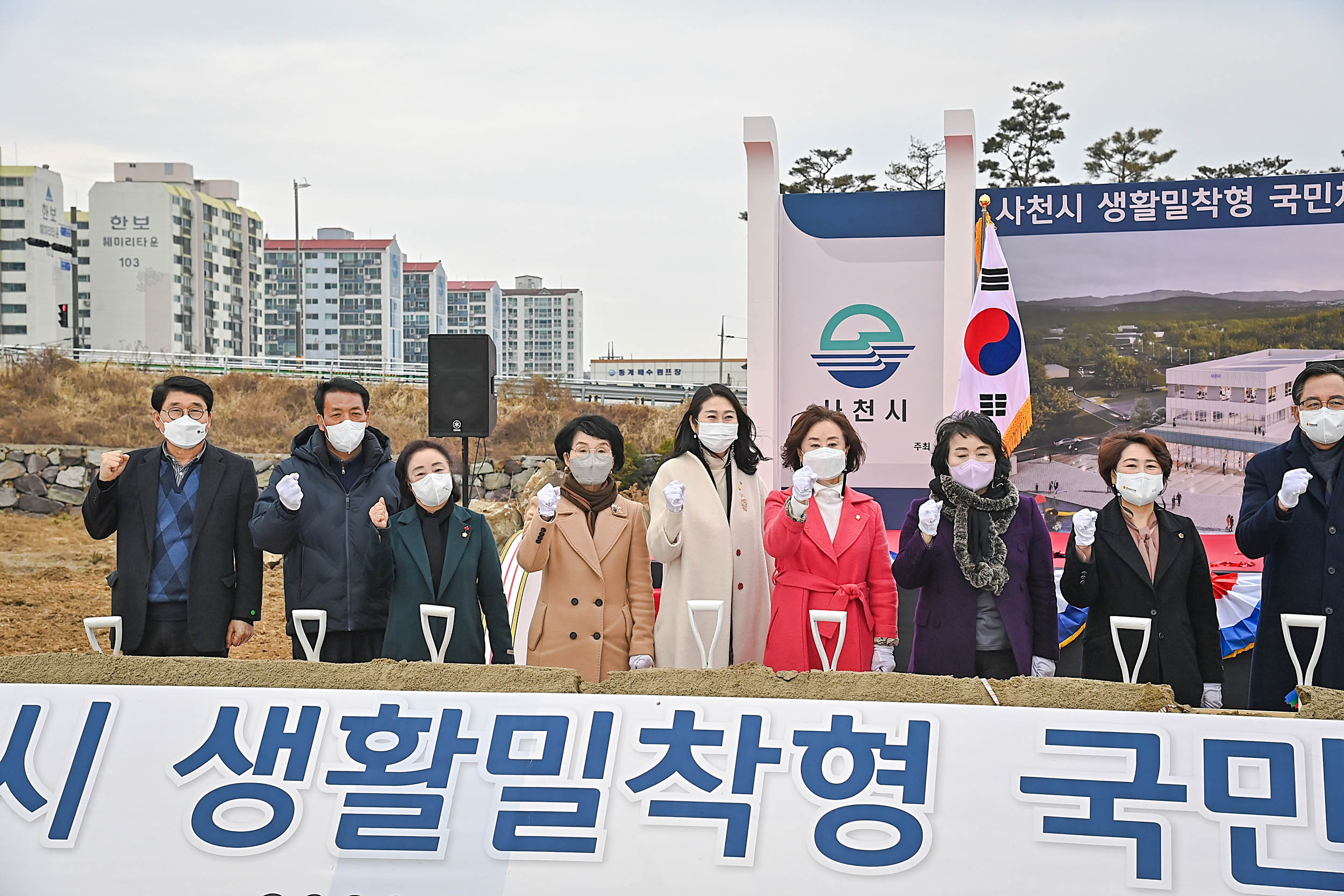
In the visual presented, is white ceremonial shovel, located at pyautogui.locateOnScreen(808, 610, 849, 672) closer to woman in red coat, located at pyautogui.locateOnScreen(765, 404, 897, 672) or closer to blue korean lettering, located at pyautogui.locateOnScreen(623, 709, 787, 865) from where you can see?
woman in red coat, located at pyautogui.locateOnScreen(765, 404, 897, 672)

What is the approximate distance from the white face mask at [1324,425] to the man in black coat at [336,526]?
2.64 meters

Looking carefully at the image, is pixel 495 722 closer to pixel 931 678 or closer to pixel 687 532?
pixel 931 678

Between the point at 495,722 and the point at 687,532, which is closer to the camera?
the point at 495,722

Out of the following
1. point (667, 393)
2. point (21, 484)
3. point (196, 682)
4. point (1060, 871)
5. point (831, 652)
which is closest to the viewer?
point (1060, 871)

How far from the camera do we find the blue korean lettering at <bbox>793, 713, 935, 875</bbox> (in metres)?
1.79

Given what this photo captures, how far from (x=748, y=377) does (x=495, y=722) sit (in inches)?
169

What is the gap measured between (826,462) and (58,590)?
13.5 m

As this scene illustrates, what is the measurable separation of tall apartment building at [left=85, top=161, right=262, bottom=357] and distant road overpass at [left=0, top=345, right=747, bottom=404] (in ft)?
69.9

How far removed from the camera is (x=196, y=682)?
213 centimetres

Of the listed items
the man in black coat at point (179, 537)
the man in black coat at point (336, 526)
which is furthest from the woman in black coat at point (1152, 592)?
the man in black coat at point (179, 537)

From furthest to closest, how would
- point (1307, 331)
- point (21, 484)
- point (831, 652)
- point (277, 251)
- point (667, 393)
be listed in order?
point (277, 251) → point (667, 393) → point (21, 484) → point (1307, 331) → point (831, 652)

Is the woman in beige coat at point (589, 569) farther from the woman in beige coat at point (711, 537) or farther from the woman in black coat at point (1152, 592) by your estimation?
the woman in black coat at point (1152, 592)

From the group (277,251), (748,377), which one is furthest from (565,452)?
(277,251)

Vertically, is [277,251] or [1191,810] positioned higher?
[277,251]
